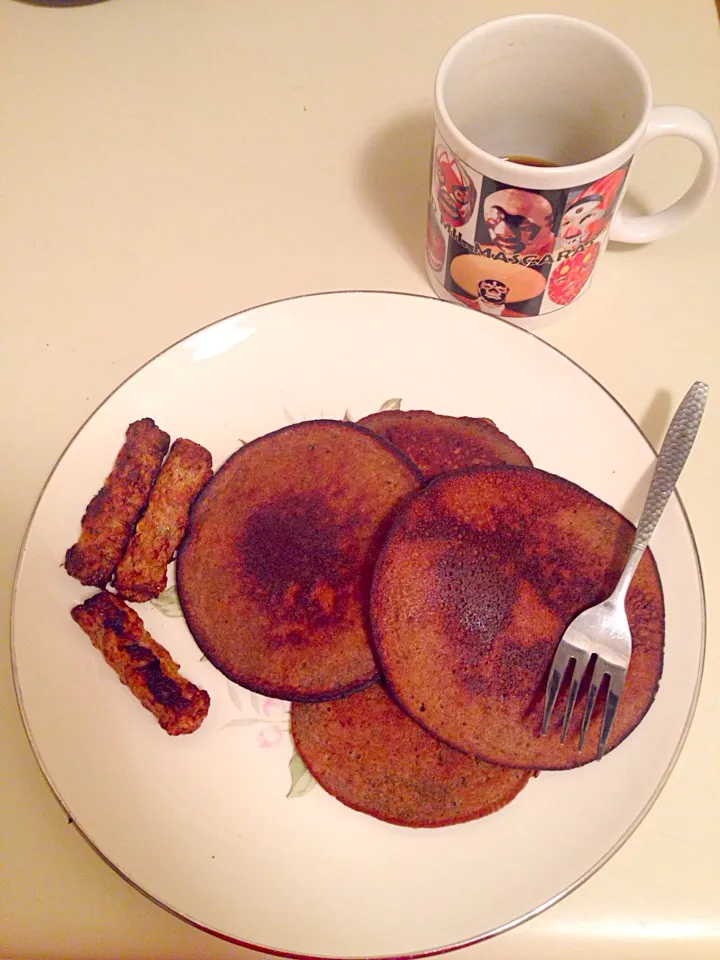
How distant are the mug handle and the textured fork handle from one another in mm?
316

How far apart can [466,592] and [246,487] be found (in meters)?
0.31

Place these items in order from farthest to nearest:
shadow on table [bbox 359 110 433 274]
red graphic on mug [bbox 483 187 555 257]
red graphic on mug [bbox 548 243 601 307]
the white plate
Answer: shadow on table [bbox 359 110 433 274], red graphic on mug [bbox 548 243 601 307], red graphic on mug [bbox 483 187 555 257], the white plate

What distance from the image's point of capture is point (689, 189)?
1.04 meters

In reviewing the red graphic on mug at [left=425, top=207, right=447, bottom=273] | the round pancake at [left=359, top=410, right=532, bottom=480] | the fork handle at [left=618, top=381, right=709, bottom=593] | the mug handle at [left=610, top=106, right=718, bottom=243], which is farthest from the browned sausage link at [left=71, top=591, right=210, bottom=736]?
the mug handle at [left=610, top=106, right=718, bottom=243]

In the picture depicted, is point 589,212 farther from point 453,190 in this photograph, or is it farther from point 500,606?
point 500,606

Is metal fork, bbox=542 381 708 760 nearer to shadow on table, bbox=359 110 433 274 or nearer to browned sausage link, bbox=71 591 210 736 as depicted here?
browned sausage link, bbox=71 591 210 736

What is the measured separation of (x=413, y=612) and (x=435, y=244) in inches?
21.1

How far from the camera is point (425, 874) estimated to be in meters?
0.77

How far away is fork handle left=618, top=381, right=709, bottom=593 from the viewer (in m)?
0.84

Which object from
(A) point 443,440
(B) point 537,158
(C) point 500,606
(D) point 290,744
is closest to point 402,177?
(B) point 537,158

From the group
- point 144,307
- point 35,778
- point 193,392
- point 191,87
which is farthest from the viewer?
point 191,87

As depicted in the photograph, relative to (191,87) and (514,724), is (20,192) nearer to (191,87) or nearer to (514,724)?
(191,87)

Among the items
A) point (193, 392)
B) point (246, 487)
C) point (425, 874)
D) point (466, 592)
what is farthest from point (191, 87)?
point (425, 874)

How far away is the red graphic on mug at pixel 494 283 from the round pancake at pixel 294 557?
27 centimetres
